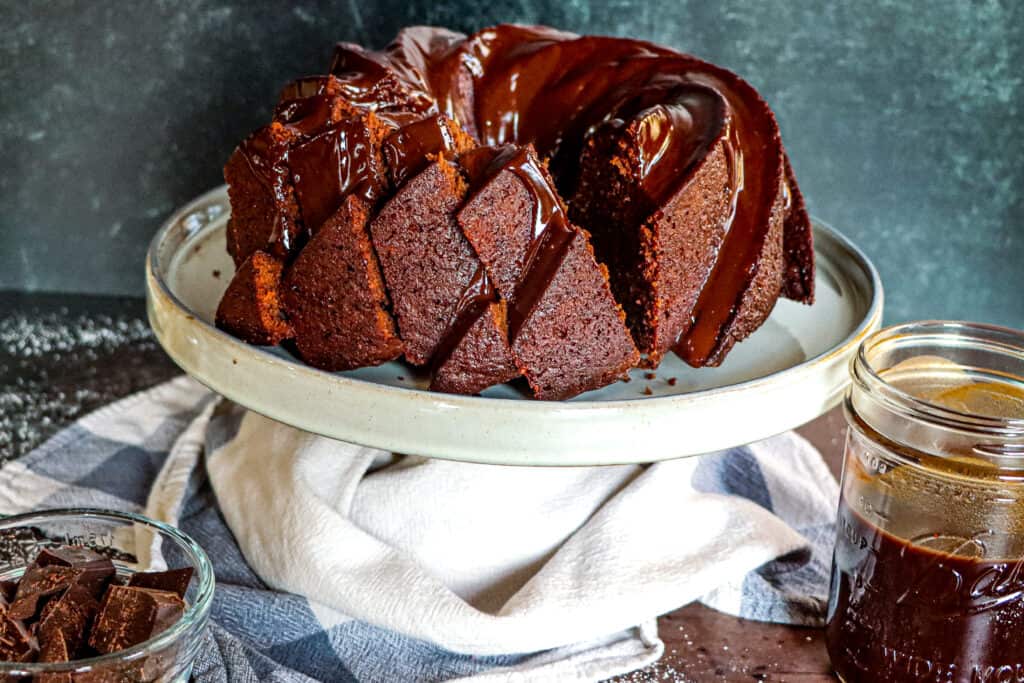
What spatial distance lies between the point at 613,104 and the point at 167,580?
2.40ft

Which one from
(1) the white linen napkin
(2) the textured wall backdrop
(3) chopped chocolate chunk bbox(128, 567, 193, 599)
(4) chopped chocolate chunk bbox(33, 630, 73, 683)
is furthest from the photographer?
(2) the textured wall backdrop

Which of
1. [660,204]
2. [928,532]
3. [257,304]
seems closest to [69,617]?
[257,304]

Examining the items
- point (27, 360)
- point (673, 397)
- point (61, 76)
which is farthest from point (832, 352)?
point (61, 76)

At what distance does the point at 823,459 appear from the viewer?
1.62 m

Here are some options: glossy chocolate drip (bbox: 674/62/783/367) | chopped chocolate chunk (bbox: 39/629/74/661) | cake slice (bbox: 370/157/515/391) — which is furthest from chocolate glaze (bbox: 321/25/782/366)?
chopped chocolate chunk (bbox: 39/629/74/661)

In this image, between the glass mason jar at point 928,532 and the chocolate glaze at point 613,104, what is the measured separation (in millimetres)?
192

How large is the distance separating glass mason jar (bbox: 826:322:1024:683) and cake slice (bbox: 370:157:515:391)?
1.23ft

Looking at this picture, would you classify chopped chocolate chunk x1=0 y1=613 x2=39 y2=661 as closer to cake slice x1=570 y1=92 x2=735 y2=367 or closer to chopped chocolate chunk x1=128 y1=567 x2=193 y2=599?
chopped chocolate chunk x1=128 y1=567 x2=193 y2=599

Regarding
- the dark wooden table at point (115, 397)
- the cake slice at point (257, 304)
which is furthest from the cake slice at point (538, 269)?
the dark wooden table at point (115, 397)

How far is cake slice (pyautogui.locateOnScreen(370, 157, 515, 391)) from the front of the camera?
1113mm

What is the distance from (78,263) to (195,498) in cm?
87

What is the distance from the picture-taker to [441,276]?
1.13m

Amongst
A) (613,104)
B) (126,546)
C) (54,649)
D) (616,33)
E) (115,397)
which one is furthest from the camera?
(616,33)

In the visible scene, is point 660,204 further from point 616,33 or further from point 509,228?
point 616,33
